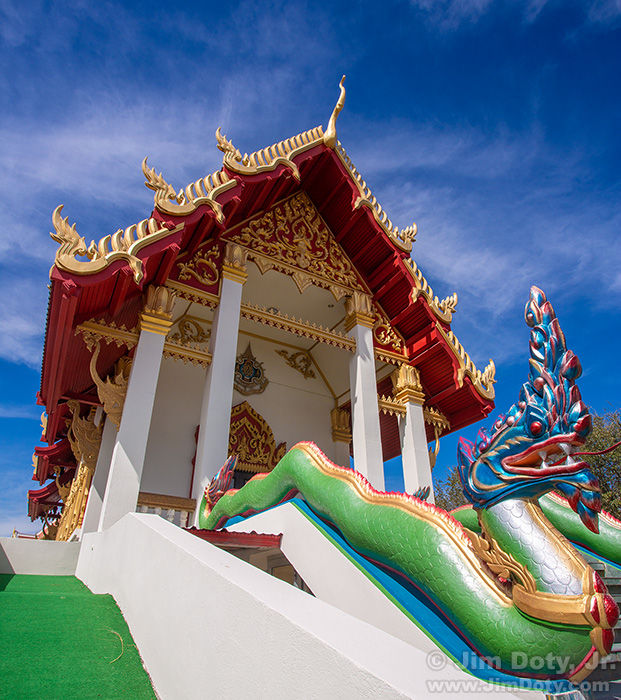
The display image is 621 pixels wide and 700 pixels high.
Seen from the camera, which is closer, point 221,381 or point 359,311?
point 221,381

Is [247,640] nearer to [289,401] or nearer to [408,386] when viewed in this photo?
[408,386]

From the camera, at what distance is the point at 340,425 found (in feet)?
24.8

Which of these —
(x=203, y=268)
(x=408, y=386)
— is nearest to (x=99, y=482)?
(x=203, y=268)

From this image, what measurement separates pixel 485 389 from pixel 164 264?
13.7 ft

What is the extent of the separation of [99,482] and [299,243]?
3799 millimetres

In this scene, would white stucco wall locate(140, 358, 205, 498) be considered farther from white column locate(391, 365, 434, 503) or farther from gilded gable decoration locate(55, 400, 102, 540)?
white column locate(391, 365, 434, 503)

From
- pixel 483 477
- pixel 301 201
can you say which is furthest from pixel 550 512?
pixel 301 201

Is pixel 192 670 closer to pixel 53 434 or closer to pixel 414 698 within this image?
pixel 414 698

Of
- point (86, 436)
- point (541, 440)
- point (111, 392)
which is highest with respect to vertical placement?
point (86, 436)

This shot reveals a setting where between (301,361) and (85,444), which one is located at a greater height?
(301,361)

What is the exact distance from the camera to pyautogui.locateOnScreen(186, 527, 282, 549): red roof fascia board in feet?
9.66

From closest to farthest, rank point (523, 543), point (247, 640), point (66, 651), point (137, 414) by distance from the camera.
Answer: point (247, 640)
point (523, 543)
point (66, 651)
point (137, 414)

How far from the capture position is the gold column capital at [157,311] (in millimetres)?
4555

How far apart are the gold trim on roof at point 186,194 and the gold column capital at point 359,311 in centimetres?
218
